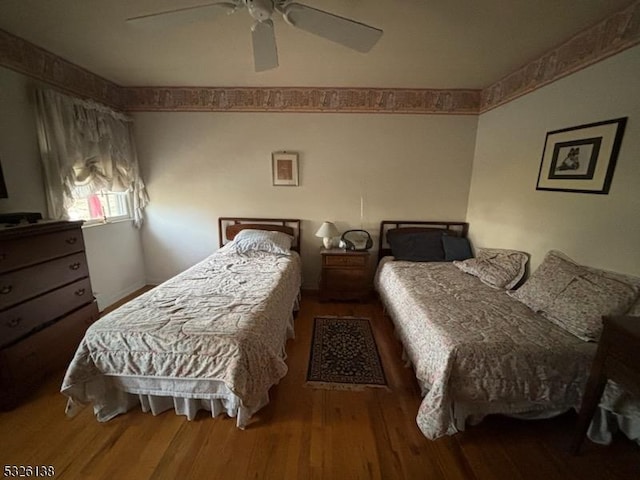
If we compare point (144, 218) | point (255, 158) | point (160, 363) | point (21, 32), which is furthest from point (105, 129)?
point (160, 363)

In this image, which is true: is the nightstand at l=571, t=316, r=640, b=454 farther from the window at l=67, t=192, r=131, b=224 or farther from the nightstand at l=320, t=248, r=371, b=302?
the window at l=67, t=192, r=131, b=224

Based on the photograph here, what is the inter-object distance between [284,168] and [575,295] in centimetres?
293

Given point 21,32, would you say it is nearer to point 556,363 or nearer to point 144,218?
point 144,218

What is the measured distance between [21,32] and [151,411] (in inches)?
115

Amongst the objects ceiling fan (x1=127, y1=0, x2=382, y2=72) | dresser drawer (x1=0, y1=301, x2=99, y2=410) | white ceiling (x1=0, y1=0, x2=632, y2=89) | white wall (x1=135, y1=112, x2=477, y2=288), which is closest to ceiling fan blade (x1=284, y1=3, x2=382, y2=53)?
ceiling fan (x1=127, y1=0, x2=382, y2=72)

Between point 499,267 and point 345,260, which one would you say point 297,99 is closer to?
point 345,260

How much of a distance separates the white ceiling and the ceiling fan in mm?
286

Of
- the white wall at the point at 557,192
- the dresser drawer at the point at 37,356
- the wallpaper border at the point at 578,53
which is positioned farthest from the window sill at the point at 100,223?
the wallpaper border at the point at 578,53

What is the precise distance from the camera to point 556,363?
1.45m

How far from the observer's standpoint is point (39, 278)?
186 cm

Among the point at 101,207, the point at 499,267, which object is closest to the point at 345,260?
the point at 499,267

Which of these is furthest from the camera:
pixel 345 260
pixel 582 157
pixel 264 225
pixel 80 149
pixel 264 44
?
pixel 264 225

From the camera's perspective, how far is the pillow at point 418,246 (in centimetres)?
316

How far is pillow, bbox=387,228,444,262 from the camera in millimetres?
3156
